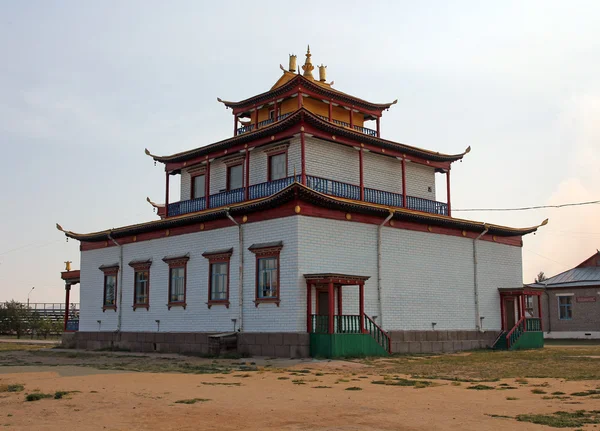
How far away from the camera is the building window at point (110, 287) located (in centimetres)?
3219

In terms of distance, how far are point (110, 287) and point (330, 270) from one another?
12901mm

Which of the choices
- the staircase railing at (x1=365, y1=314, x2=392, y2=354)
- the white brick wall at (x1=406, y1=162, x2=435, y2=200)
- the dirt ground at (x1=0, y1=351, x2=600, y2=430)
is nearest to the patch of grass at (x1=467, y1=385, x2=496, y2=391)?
the dirt ground at (x1=0, y1=351, x2=600, y2=430)

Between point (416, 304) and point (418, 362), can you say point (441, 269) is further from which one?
point (418, 362)

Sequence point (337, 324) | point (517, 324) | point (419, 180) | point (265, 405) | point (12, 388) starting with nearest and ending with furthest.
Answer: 1. point (265, 405)
2. point (12, 388)
3. point (337, 324)
4. point (517, 324)
5. point (419, 180)

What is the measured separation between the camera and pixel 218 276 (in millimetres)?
26922

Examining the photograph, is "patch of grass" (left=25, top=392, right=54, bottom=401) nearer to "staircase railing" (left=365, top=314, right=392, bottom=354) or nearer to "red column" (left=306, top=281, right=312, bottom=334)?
"red column" (left=306, top=281, right=312, bottom=334)

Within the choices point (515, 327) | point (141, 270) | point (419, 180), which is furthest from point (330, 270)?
point (141, 270)

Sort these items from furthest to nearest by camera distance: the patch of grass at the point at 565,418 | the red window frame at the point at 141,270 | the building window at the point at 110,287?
the building window at the point at 110,287
the red window frame at the point at 141,270
the patch of grass at the point at 565,418

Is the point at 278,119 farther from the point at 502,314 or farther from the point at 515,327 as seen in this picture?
the point at 515,327

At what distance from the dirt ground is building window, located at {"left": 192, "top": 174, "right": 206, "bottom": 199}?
15174 millimetres

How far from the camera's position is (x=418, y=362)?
838 inches

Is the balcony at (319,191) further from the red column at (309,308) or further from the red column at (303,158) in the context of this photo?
the red column at (309,308)

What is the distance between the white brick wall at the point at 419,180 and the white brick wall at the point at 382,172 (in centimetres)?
68

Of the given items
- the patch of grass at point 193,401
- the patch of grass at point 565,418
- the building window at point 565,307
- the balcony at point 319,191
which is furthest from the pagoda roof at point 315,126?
the patch of grass at point 565,418
